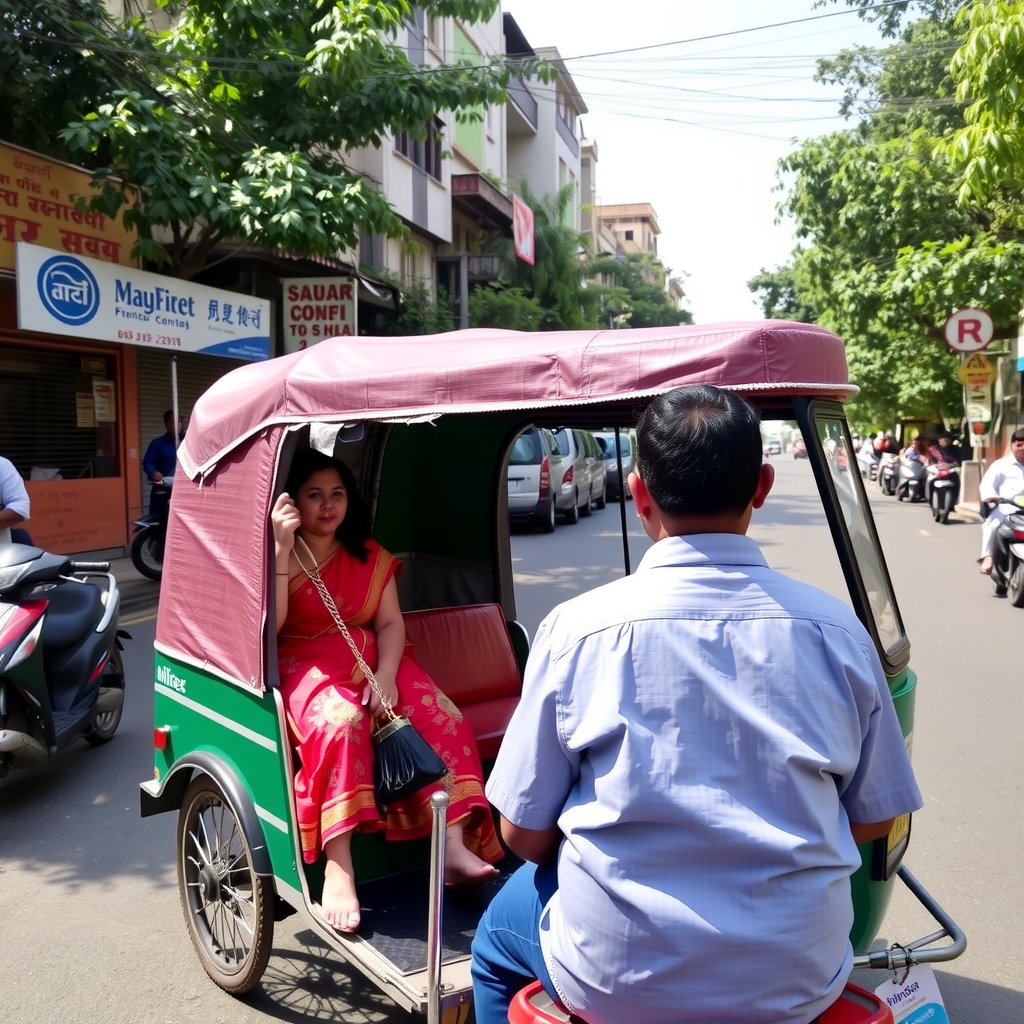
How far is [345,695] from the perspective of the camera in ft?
10.3

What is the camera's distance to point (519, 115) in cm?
3450

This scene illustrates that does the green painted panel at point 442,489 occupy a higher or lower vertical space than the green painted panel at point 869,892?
higher

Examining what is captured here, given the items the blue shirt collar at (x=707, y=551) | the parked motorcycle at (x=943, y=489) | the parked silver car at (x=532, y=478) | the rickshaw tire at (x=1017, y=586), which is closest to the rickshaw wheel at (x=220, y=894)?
the blue shirt collar at (x=707, y=551)

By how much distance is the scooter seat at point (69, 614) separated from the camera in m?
4.95

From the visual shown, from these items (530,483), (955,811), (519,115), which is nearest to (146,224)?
(530,483)

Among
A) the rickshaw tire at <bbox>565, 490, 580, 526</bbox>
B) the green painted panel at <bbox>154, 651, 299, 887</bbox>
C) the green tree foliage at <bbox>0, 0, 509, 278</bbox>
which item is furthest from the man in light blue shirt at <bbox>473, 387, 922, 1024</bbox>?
the rickshaw tire at <bbox>565, 490, 580, 526</bbox>

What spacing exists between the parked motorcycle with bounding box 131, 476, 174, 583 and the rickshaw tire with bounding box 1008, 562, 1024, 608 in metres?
8.31

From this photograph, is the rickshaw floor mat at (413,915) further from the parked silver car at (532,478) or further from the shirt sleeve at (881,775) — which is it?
the parked silver car at (532,478)

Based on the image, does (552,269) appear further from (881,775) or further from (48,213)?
(881,775)

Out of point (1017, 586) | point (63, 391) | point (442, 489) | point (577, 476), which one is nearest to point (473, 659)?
point (442, 489)

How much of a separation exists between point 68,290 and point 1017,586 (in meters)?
9.58

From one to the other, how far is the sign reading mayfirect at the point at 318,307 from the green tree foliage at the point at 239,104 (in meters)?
1.34

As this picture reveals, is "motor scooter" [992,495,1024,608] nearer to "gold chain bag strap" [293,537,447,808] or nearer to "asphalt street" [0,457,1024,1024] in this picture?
"asphalt street" [0,457,1024,1024]

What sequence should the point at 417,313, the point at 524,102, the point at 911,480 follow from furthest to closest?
the point at 524,102 → the point at 911,480 → the point at 417,313
